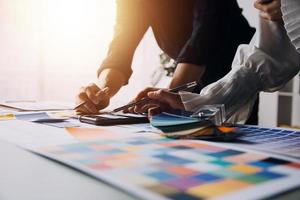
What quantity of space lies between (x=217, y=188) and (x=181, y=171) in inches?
2.3

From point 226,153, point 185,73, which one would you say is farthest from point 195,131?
point 185,73

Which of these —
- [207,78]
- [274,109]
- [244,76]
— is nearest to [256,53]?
[244,76]

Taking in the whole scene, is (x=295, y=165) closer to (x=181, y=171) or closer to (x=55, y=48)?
(x=181, y=171)

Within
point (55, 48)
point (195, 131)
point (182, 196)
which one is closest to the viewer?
point (182, 196)

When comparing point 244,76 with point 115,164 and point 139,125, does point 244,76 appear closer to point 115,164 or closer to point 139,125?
point 139,125

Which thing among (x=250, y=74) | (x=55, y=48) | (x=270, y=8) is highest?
(x=55, y=48)

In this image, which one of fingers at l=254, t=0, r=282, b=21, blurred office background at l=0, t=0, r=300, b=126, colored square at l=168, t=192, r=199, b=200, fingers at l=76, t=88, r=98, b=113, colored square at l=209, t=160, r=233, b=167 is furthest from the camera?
blurred office background at l=0, t=0, r=300, b=126

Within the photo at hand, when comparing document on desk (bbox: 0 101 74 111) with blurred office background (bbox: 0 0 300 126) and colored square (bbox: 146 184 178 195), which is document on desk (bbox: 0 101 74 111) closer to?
colored square (bbox: 146 184 178 195)

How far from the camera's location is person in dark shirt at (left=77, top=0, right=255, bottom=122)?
3.72 feet

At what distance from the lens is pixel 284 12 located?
615mm

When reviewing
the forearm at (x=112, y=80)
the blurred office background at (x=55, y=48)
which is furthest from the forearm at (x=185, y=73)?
the blurred office background at (x=55, y=48)

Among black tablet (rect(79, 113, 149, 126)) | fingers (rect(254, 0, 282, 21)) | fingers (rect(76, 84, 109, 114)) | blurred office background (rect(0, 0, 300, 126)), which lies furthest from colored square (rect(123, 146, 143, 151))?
blurred office background (rect(0, 0, 300, 126))

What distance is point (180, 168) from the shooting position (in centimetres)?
37

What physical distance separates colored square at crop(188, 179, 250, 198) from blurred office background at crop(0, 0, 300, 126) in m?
2.90
